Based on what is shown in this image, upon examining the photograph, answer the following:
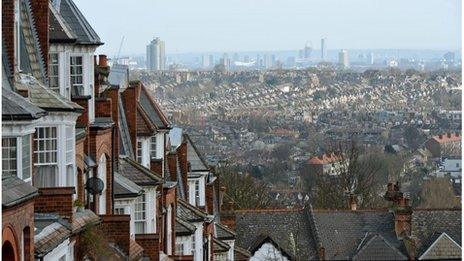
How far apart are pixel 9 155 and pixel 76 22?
969 cm

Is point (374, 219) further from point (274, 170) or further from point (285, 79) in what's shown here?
point (285, 79)

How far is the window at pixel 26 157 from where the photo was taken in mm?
16266

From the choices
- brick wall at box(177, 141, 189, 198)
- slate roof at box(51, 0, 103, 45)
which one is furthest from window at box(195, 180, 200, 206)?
slate roof at box(51, 0, 103, 45)

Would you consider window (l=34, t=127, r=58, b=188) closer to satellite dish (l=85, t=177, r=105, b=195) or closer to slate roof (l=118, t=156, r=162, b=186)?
satellite dish (l=85, t=177, r=105, b=195)

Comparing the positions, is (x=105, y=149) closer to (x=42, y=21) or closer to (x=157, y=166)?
(x=42, y=21)

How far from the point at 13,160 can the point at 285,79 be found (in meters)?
153

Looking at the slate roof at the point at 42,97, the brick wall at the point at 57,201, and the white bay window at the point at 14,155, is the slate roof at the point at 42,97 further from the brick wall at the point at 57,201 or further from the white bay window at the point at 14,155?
the white bay window at the point at 14,155

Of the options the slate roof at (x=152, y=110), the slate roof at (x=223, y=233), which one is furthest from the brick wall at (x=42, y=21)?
the slate roof at (x=223, y=233)

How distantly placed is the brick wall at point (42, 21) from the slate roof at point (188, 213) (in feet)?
54.3

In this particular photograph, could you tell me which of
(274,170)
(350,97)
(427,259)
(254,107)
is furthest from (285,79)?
(427,259)

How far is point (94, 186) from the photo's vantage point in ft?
76.8

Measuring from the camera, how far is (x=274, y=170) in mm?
101000

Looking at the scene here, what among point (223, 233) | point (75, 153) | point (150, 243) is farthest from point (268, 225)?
point (75, 153)

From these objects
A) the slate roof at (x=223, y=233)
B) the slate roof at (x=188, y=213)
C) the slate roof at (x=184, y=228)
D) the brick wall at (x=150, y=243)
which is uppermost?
the brick wall at (x=150, y=243)
